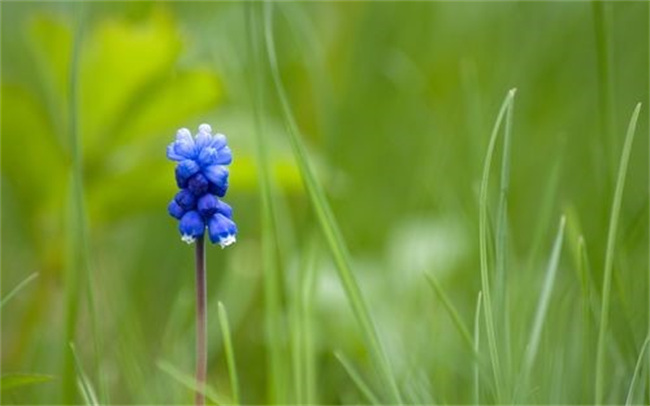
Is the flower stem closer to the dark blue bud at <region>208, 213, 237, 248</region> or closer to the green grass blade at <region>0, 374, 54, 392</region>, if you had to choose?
the dark blue bud at <region>208, 213, 237, 248</region>

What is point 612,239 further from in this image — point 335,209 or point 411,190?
point 411,190

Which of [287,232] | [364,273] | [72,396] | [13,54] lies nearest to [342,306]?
[364,273]

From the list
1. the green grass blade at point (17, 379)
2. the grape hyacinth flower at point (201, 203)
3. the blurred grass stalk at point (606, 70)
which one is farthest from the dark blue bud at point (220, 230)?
the blurred grass stalk at point (606, 70)

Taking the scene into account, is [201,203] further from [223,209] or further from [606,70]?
[606,70]

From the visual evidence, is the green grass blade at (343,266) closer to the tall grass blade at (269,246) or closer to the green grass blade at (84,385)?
the tall grass blade at (269,246)

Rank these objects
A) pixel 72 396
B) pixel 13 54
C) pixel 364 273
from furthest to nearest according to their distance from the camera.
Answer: pixel 13 54, pixel 364 273, pixel 72 396

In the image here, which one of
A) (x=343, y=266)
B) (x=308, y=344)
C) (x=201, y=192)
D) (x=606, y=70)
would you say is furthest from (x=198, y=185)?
(x=606, y=70)
